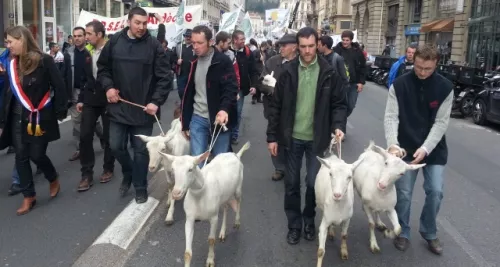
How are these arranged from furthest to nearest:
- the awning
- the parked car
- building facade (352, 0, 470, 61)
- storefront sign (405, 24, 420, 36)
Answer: storefront sign (405, 24, 420, 36) < the awning < building facade (352, 0, 470, 61) < the parked car

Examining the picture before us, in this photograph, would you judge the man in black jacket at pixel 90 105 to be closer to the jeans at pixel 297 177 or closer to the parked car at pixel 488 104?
the jeans at pixel 297 177

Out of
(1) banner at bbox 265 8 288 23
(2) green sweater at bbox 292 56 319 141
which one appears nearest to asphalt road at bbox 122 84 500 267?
(2) green sweater at bbox 292 56 319 141

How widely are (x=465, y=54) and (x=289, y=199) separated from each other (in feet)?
86.0

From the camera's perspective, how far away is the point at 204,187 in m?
4.06

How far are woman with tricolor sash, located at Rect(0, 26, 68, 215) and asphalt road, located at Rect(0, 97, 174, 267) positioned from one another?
0.99ft

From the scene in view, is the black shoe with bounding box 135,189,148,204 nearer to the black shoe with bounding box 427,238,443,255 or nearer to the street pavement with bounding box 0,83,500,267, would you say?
the street pavement with bounding box 0,83,500,267

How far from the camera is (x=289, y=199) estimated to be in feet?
15.7

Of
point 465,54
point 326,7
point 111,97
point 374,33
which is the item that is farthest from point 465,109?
point 326,7

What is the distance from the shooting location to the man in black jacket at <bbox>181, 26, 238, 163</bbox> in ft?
16.3

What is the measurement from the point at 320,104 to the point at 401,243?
1589 millimetres

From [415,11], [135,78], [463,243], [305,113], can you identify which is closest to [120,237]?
[135,78]

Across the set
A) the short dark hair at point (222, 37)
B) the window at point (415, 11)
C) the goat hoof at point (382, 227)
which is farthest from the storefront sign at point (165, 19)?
the window at point (415, 11)

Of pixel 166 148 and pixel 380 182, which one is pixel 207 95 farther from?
pixel 380 182

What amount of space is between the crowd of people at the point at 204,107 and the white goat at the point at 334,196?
0.90ft
